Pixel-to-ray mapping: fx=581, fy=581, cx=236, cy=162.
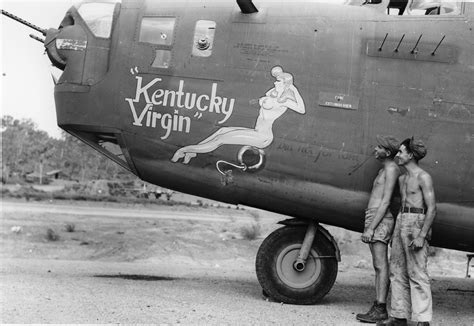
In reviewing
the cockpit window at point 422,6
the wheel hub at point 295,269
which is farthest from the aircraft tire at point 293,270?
the cockpit window at point 422,6

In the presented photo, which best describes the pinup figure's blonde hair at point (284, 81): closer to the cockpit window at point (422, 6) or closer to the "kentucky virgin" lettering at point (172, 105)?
the "kentucky virgin" lettering at point (172, 105)

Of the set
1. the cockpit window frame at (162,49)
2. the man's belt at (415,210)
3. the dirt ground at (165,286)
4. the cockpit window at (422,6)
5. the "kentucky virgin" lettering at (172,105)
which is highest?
the cockpit window at (422,6)

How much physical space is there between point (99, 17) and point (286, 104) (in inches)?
116

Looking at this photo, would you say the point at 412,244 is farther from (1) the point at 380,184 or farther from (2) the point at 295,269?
(2) the point at 295,269

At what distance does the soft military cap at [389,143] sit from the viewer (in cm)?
704

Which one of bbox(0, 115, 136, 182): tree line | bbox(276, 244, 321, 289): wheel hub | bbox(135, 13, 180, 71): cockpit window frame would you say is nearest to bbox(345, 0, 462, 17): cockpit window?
bbox(135, 13, 180, 71): cockpit window frame

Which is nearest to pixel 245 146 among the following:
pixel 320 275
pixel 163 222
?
pixel 320 275

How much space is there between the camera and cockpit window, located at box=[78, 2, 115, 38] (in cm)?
813

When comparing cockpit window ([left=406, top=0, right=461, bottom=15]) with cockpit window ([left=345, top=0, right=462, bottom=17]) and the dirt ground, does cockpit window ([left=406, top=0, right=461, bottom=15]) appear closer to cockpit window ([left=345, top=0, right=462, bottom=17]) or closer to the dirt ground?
cockpit window ([left=345, top=0, right=462, bottom=17])

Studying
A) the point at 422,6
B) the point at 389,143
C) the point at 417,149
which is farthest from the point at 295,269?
the point at 422,6

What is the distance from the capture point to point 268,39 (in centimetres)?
780

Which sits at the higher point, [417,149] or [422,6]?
[422,6]

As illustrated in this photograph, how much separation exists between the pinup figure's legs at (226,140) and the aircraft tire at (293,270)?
1306 mm

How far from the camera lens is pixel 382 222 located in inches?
276
